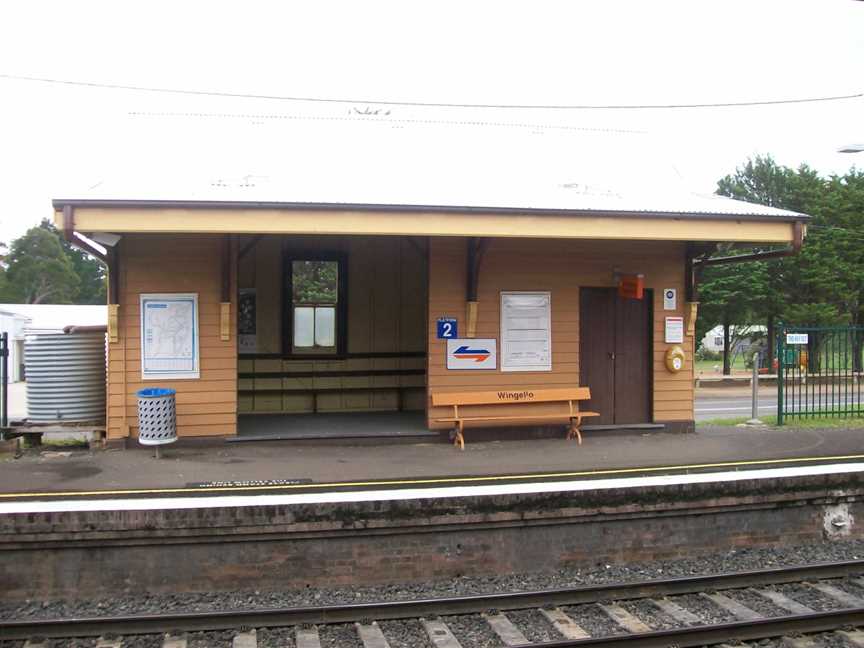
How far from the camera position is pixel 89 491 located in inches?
289

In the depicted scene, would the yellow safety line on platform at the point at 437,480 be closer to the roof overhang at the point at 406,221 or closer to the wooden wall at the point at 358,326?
the roof overhang at the point at 406,221

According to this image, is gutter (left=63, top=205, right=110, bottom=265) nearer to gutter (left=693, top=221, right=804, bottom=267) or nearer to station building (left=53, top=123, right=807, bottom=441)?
station building (left=53, top=123, right=807, bottom=441)

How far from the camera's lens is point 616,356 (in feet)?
36.3

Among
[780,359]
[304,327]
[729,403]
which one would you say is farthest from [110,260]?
[729,403]

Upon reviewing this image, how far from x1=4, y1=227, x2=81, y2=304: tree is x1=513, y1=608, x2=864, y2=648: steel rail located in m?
53.1

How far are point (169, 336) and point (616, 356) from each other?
244 inches

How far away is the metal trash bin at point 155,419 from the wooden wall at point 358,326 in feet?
8.66

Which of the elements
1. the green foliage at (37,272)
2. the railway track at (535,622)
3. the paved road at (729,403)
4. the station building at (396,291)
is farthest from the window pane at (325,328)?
the green foliage at (37,272)

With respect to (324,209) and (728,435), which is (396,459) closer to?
(324,209)

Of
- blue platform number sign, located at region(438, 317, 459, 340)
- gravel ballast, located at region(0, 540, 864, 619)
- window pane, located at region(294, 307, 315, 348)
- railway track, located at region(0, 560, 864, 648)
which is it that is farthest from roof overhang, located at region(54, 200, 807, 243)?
railway track, located at region(0, 560, 864, 648)

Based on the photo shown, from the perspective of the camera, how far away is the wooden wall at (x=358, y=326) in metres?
11.9

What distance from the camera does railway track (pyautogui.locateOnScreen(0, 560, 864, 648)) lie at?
5.69 metres

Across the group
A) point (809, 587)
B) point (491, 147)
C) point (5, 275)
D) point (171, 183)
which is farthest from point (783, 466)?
point (5, 275)

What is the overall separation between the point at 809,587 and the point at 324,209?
6.15 metres
